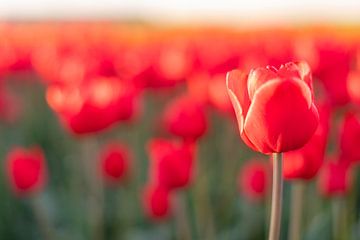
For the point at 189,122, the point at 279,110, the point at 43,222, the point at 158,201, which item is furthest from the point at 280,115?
the point at 43,222

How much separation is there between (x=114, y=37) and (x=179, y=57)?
3.71m

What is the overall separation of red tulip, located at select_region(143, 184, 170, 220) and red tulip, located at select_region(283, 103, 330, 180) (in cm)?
50

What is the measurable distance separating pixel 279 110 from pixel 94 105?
1.28 metres

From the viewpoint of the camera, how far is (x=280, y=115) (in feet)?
4.53

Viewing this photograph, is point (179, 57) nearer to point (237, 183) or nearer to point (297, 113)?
point (237, 183)

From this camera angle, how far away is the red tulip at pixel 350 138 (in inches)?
79.8

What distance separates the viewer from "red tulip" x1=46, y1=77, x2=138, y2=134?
2549 millimetres

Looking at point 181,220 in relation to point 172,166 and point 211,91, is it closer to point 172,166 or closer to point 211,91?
point 172,166

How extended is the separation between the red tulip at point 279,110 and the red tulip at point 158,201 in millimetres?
917

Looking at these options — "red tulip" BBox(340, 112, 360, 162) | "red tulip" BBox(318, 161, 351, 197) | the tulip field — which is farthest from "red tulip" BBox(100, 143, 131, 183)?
"red tulip" BBox(340, 112, 360, 162)

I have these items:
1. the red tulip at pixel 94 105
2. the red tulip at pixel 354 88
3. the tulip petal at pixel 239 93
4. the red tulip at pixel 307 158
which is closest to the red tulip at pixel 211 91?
the red tulip at pixel 94 105

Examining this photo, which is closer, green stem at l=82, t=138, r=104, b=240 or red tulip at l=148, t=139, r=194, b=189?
red tulip at l=148, t=139, r=194, b=189

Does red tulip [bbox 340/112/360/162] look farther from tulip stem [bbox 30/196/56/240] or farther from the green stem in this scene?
tulip stem [bbox 30/196/56/240]

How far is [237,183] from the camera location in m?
3.78
